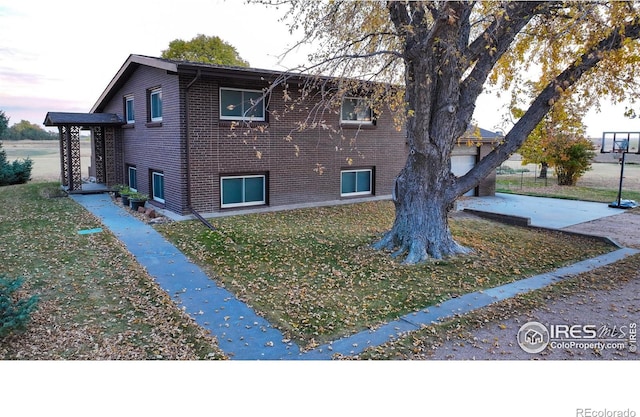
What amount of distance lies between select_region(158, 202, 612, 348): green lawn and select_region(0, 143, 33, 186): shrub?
535 inches

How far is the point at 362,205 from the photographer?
14.0m

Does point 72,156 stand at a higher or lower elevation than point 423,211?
higher

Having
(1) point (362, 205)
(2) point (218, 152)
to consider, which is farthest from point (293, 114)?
(1) point (362, 205)

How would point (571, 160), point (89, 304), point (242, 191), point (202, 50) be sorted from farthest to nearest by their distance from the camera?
point (202, 50) → point (571, 160) → point (242, 191) → point (89, 304)

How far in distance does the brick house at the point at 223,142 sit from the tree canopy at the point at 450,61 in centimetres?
190

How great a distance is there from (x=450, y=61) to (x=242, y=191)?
6752mm

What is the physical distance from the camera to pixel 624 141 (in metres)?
17.5

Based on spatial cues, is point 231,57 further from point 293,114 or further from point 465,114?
point 465,114

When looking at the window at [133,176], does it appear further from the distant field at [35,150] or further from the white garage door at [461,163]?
the white garage door at [461,163]

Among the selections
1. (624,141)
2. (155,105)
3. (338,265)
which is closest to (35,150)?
(155,105)

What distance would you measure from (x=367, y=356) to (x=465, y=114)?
509cm

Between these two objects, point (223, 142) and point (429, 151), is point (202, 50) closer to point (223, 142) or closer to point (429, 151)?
point (223, 142)

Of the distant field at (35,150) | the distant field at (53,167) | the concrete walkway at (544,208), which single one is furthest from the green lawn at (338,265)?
the distant field at (35,150)

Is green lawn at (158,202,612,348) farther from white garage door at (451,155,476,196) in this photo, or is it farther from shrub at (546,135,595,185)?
shrub at (546,135,595,185)
